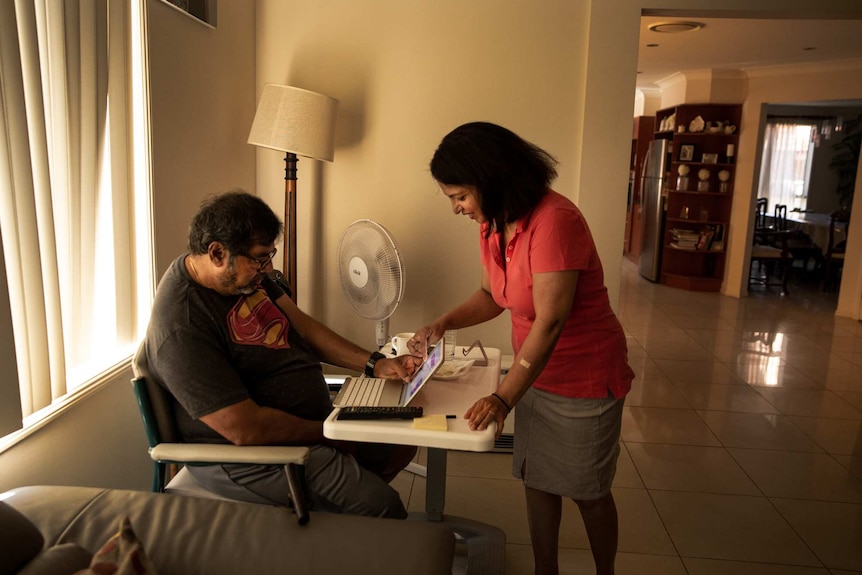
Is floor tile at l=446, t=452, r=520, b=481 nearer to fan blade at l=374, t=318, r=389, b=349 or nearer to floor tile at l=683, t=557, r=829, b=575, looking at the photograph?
fan blade at l=374, t=318, r=389, b=349

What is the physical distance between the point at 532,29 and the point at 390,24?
0.70m

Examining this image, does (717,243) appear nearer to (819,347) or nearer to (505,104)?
(819,347)

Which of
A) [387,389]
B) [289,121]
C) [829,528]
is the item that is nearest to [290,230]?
[289,121]

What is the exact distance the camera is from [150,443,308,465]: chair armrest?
1.59m

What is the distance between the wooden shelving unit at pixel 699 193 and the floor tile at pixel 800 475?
4.63m

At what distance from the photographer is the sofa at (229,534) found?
138 centimetres

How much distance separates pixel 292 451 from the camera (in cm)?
160

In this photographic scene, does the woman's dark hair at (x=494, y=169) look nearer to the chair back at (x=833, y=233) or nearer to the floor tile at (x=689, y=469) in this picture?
the floor tile at (x=689, y=469)

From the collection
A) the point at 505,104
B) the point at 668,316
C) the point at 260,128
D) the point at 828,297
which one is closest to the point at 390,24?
the point at 505,104

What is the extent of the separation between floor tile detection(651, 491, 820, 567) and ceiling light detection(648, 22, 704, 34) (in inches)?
154

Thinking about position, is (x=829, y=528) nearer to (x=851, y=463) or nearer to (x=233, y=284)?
(x=851, y=463)

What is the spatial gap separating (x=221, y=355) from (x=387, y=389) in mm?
469

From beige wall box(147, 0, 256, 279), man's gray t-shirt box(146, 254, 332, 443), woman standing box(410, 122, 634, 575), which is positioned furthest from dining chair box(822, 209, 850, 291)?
man's gray t-shirt box(146, 254, 332, 443)

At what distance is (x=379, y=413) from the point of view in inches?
63.6
